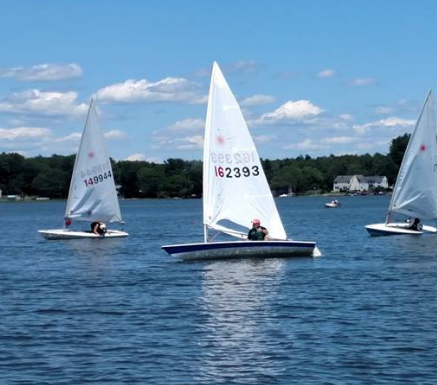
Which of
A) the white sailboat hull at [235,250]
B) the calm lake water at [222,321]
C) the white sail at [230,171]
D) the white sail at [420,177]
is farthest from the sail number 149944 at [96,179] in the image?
the white sailboat hull at [235,250]

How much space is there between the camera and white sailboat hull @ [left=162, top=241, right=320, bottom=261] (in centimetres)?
3847

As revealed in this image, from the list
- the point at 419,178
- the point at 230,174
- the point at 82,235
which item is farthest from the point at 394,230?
the point at 82,235

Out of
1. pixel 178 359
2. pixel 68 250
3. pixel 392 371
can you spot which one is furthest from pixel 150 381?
pixel 68 250

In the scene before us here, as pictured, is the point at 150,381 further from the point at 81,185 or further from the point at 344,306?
the point at 81,185

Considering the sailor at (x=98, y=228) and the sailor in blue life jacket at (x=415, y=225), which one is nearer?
the sailor in blue life jacket at (x=415, y=225)

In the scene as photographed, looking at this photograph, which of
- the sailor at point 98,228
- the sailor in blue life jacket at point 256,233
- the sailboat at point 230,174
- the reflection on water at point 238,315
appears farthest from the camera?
the sailor at point 98,228

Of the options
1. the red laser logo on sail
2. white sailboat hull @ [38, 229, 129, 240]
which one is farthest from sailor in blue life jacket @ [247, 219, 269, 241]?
white sailboat hull @ [38, 229, 129, 240]

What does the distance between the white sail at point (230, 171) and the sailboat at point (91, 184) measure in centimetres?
1785

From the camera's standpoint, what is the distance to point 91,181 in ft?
192

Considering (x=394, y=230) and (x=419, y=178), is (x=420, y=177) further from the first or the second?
(x=394, y=230)

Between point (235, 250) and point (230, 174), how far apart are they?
13.0ft

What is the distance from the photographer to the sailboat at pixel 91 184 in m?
58.3

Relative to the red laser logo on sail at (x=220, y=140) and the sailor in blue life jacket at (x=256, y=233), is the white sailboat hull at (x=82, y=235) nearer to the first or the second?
the red laser logo on sail at (x=220, y=140)

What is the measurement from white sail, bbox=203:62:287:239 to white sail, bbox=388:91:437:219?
624 inches
